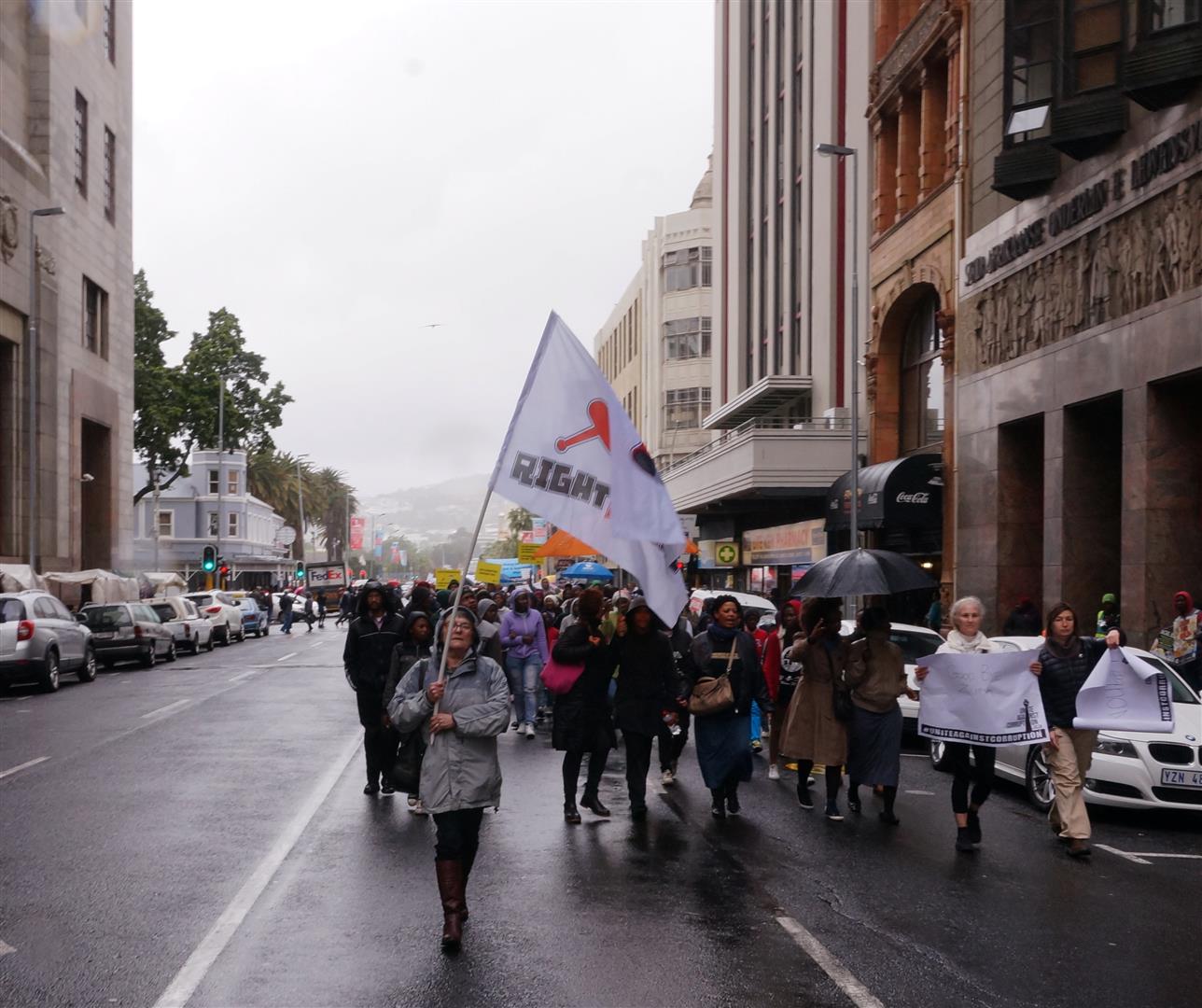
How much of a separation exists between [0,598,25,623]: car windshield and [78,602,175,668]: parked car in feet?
22.5

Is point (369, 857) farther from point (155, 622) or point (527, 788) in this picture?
point (155, 622)

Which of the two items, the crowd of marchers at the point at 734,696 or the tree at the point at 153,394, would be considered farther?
the tree at the point at 153,394

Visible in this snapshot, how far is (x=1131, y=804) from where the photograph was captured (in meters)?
11.1

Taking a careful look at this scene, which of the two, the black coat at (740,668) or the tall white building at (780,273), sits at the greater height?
the tall white building at (780,273)

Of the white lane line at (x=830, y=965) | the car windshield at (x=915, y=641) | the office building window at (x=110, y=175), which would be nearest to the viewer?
the white lane line at (x=830, y=965)

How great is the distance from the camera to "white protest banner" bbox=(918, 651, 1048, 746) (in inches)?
391

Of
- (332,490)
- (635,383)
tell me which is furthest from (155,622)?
(332,490)

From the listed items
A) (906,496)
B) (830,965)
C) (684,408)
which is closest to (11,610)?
(906,496)

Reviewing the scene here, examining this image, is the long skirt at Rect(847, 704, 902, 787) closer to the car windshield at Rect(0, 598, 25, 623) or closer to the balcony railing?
the car windshield at Rect(0, 598, 25, 623)

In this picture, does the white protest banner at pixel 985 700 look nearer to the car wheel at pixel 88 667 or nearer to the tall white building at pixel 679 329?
the car wheel at pixel 88 667

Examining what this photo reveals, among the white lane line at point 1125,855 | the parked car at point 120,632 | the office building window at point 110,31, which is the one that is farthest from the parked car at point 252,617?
the white lane line at point 1125,855

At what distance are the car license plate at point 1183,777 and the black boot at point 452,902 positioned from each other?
6.53 m

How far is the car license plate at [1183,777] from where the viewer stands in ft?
35.8

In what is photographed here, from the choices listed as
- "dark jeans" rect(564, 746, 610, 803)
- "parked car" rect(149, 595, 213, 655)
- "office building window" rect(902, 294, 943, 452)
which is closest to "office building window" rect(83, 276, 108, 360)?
"parked car" rect(149, 595, 213, 655)
